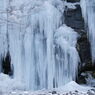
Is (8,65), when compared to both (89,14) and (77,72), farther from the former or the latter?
(89,14)

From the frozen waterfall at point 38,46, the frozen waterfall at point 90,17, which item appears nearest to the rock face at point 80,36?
the frozen waterfall at point 90,17

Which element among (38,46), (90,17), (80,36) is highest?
(90,17)

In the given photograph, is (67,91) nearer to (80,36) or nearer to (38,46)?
(38,46)

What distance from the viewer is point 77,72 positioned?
11.3m

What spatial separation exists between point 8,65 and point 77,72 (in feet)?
6.70

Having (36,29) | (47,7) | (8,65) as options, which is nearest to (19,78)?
(8,65)

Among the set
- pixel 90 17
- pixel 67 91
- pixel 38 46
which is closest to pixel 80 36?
pixel 90 17

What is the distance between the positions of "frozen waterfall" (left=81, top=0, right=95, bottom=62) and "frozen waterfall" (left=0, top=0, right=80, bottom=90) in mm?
531

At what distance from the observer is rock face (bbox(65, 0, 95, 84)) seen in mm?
11438

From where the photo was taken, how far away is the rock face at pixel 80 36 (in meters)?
11.4

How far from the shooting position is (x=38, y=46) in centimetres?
1102

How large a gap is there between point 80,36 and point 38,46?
134 centimetres

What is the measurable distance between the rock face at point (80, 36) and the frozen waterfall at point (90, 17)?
0.65ft

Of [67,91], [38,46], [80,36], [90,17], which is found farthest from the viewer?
[80,36]
